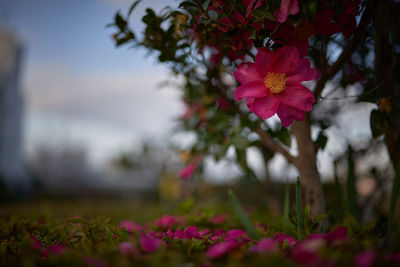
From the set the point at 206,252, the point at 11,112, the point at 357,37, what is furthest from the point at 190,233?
the point at 11,112

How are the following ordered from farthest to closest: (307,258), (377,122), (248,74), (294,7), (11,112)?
(11,112), (377,122), (248,74), (294,7), (307,258)

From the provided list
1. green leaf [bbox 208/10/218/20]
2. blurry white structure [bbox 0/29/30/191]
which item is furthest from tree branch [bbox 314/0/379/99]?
blurry white structure [bbox 0/29/30/191]

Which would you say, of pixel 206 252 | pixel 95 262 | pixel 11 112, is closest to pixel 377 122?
pixel 206 252

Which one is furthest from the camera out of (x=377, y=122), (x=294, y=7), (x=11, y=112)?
(x=11, y=112)

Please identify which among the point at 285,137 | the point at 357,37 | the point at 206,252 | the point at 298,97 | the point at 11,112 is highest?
the point at 11,112

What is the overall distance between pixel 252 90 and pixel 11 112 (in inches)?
376

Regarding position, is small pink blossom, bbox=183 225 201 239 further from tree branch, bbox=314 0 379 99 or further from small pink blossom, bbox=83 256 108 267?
tree branch, bbox=314 0 379 99

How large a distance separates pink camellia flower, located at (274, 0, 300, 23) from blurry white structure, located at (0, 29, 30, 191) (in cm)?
873

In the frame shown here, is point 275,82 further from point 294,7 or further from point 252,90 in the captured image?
point 294,7

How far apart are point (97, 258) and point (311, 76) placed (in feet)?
2.00

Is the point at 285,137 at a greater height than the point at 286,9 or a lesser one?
lesser

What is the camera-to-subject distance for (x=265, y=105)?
64cm

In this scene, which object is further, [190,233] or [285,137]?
[285,137]

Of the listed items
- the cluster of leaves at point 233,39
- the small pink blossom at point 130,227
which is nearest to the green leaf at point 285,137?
the cluster of leaves at point 233,39
